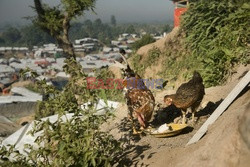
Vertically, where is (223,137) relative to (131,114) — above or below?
above

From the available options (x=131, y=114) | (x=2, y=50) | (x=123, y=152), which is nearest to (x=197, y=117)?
(x=131, y=114)

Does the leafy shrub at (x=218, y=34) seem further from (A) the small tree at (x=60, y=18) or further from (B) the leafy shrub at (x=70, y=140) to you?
(A) the small tree at (x=60, y=18)

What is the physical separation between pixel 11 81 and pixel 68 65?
211 ft

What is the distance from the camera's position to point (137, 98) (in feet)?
19.9

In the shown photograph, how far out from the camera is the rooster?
606cm

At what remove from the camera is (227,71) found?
8.59 meters

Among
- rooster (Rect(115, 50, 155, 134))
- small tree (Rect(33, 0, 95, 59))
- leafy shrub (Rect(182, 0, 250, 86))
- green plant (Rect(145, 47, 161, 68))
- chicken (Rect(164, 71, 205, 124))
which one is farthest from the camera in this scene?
green plant (Rect(145, 47, 161, 68))

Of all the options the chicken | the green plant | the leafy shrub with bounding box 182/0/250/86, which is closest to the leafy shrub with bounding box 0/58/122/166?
the chicken

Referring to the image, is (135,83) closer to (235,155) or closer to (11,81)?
(235,155)

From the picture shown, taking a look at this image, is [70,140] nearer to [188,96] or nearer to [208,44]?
[188,96]

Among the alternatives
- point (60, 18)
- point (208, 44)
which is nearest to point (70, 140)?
point (208, 44)

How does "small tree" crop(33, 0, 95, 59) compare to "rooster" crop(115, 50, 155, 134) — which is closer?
"rooster" crop(115, 50, 155, 134)

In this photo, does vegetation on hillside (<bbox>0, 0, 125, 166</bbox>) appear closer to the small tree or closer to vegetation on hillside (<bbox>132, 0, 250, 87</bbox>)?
vegetation on hillside (<bbox>132, 0, 250, 87</bbox>)

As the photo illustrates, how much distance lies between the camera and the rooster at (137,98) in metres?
6.06
